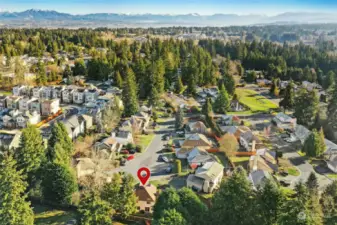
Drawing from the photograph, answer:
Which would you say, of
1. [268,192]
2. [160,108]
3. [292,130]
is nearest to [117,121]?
[160,108]

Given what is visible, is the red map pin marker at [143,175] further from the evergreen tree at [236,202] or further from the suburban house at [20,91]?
the suburban house at [20,91]

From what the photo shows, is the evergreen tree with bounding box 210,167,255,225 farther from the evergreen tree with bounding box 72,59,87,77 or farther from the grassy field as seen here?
the evergreen tree with bounding box 72,59,87,77

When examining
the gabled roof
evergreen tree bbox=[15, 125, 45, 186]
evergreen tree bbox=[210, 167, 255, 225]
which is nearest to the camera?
evergreen tree bbox=[210, 167, 255, 225]

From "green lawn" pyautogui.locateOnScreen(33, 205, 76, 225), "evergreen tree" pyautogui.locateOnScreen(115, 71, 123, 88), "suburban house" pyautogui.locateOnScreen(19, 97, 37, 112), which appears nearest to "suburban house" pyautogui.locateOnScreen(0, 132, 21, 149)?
"green lawn" pyautogui.locateOnScreen(33, 205, 76, 225)

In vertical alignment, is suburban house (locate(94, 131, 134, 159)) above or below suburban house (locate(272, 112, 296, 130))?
below

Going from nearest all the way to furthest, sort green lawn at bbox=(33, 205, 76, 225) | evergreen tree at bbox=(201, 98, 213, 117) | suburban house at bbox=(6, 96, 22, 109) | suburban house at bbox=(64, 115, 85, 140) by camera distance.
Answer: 1. green lawn at bbox=(33, 205, 76, 225)
2. suburban house at bbox=(64, 115, 85, 140)
3. evergreen tree at bbox=(201, 98, 213, 117)
4. suburban house at bbox=(6, 96, 22, 109)

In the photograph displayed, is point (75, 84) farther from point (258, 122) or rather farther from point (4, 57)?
point (258, 122)

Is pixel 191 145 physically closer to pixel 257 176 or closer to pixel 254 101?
pixel 257 176

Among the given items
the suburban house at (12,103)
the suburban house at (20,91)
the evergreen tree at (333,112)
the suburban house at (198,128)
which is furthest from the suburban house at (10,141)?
the evergreen tree at (333,112)
